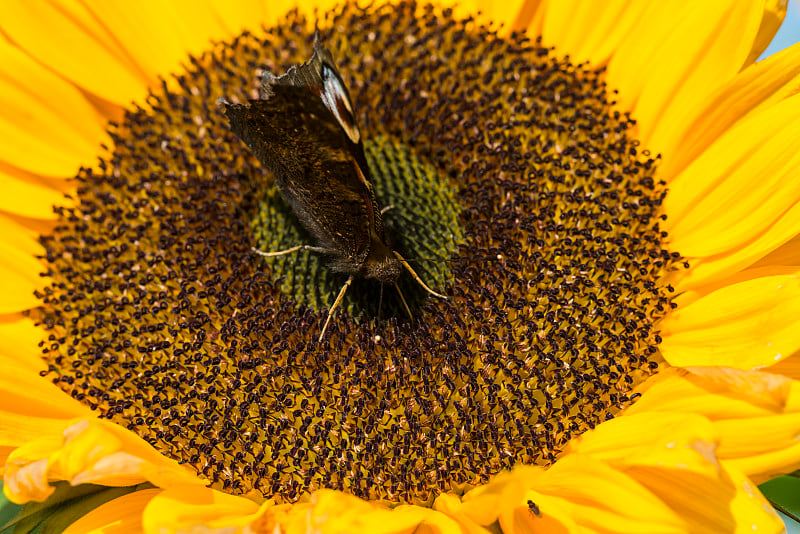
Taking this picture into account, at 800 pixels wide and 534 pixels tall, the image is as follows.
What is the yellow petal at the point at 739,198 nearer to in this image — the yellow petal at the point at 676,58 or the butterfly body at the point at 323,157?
the yellow petal at the point at 676,58

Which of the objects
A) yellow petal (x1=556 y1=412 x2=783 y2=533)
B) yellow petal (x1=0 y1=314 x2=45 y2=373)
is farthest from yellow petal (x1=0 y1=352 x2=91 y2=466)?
yellow petal (x1=556 y1=412 x2=783 y2=533)

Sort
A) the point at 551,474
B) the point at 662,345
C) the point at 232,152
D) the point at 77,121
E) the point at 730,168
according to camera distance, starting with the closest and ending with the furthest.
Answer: the point at 551,474, the point at 662,345, the point at 730,168, the point at 232,152, the point at 77,121

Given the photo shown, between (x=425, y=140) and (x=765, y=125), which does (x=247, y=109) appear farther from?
(x=765, y=125)

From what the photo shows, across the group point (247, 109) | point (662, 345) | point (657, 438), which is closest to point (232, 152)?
point (247, 109)

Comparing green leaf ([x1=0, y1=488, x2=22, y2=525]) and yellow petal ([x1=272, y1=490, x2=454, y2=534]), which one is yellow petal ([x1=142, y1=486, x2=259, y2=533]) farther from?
green leaf ([x1=0, y1=488, x2=22, y2=525])

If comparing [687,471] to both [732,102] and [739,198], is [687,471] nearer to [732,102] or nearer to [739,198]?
[739,198]

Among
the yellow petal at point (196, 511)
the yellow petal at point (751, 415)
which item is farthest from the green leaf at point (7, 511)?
the yellow petal at point (751, 415)
